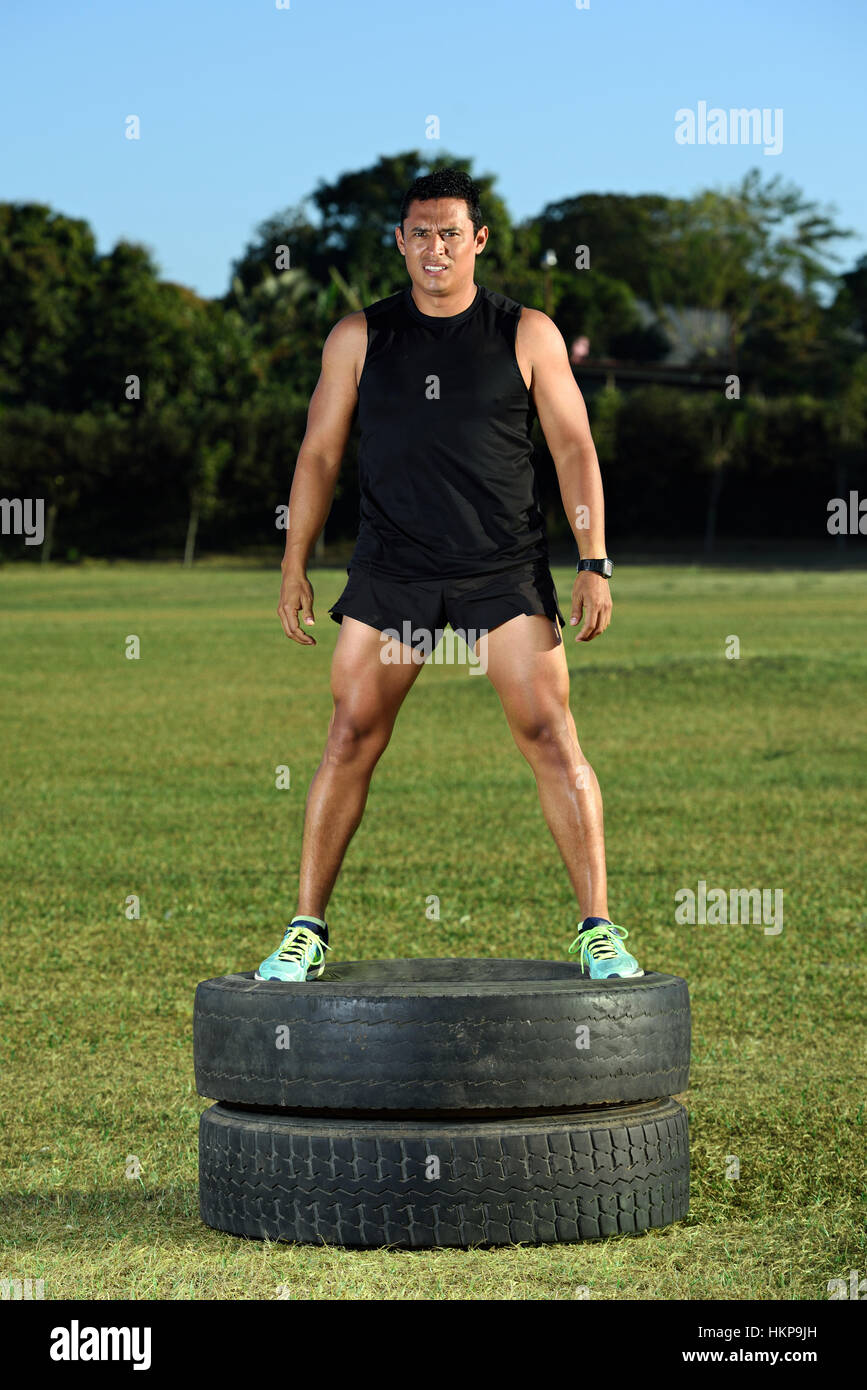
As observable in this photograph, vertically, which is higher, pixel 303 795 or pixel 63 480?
pixel 63 480

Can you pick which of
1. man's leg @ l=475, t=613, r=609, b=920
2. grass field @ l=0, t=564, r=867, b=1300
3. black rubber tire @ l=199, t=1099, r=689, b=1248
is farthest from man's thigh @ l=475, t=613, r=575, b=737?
grass field @ l=0, t=564, r=867, b=1300

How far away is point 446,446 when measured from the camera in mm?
4488

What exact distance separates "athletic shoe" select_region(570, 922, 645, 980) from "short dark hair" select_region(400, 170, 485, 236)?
1913 mm

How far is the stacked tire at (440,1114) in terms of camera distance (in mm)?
4129

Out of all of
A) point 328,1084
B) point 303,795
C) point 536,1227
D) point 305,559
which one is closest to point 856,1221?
point 536,1227

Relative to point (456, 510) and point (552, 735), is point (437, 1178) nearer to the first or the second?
point (552, 735)

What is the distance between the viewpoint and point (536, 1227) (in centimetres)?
418

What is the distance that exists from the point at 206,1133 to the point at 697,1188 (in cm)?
139

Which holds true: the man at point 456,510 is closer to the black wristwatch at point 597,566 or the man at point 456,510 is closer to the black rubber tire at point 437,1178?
the black wristwatch at point 597,566

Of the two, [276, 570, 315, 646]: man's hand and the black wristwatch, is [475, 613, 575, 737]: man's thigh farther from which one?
[276, 570, 315, 646]: man's hand

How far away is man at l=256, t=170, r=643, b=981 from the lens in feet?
14.9

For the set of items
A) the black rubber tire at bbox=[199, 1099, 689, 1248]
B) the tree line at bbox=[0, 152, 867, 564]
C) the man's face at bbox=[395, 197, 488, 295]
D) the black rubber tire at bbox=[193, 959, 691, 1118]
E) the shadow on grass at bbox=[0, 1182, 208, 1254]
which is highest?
the tree line at bbox=[0, 152, 867, 564]

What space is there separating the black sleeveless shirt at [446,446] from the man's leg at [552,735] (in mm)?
202
